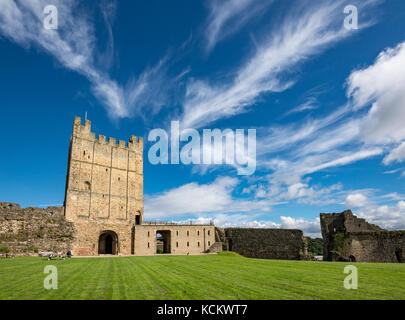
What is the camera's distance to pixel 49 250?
101ft

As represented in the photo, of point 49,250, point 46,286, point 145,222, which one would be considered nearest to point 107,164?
point 145,222

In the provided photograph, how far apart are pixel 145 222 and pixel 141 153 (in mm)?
12000

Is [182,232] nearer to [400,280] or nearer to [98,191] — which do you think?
[98,191]

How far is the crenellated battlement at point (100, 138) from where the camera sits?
3909 cm

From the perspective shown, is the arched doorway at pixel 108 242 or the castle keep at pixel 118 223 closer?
the castle keep at pixel 118 223

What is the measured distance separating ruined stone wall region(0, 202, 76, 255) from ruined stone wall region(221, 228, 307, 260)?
22878 millimetres

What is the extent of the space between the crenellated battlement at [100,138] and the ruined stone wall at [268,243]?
21.7 meters

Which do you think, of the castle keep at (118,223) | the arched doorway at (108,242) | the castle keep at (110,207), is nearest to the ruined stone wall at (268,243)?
the castle keep at (118,223)

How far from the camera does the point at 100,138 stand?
41.5m

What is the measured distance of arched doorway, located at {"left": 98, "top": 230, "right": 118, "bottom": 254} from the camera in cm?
3947

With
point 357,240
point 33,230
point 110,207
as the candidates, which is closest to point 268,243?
point 357,240

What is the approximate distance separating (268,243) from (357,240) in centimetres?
1195

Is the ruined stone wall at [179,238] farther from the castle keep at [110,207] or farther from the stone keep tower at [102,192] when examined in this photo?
the stone keep tower at [102,192]

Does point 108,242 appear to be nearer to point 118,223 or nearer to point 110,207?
point 118,223
